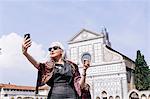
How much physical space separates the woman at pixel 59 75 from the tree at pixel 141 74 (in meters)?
28.1

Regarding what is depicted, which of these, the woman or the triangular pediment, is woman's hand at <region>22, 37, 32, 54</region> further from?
the triangular pediment

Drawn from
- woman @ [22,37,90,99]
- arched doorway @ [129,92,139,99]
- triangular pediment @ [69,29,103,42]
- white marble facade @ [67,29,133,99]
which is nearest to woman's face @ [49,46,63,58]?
woman @ [22,37,90,99]

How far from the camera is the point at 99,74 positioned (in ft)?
101

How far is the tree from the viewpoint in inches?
1161

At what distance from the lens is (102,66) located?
31.0m

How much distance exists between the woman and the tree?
28.1 m

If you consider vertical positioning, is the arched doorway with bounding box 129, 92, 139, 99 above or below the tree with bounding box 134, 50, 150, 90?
below

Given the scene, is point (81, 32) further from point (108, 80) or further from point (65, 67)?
point (65, 67)

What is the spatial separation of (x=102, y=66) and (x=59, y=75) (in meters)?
29.1

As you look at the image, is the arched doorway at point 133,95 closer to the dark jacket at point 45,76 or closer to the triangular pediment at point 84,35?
the triangular pediment at point 84,35

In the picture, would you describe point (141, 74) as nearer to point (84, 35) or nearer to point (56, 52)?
point (84, 35)

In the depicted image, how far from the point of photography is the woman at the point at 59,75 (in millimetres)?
2119

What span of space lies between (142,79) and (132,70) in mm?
2900

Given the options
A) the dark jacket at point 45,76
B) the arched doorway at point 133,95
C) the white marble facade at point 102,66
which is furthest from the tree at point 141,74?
the dark jacket at point 45,76
